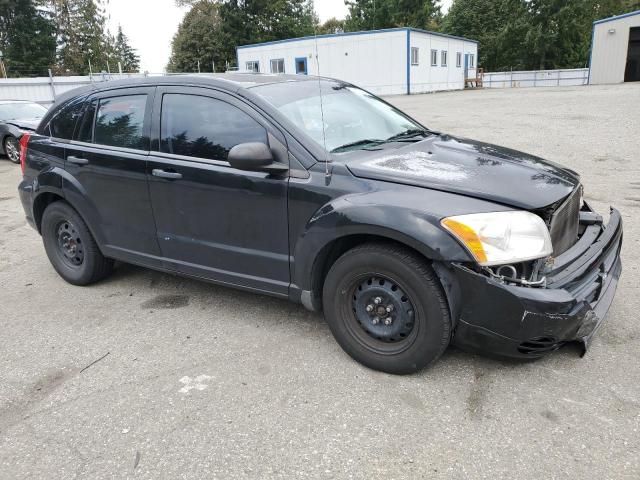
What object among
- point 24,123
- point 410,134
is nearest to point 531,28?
point 24,123

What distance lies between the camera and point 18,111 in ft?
41.7

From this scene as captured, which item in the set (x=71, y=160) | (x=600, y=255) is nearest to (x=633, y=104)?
(x=600, y=255)

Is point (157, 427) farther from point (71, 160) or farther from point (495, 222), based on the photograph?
point (71, 160)

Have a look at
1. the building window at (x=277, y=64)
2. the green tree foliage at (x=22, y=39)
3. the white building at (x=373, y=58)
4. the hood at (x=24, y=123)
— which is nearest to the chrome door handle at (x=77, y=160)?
the hood at (x=24, y=123)

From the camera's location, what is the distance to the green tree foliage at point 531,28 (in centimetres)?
4669

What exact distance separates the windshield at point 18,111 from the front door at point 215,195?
10878 mm

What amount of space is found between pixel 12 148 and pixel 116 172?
406 inches

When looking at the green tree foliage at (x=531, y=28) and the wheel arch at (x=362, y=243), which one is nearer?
the wheel arch at (x=362, y=243)

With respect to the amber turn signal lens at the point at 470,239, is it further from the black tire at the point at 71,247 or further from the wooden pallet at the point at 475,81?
the wooden pallet at the point at 475,81

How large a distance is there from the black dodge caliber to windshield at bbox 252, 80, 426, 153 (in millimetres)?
16

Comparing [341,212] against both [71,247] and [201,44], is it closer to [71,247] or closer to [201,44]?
[71,247]

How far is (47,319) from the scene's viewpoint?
4.02 meters

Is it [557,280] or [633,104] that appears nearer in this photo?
[557,280]

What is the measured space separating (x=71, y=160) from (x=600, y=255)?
3.94 meters
